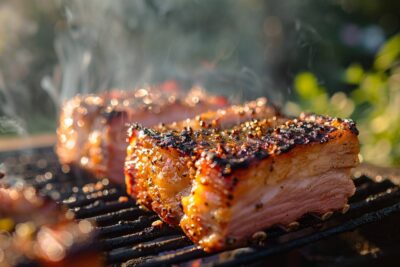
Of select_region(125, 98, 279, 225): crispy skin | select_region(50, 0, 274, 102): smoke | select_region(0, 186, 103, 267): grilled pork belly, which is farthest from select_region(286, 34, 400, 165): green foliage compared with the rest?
select_region(0, 186, 103, 267): grilled pork belly

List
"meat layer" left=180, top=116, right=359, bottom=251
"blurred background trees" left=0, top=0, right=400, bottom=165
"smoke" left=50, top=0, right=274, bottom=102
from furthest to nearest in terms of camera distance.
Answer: "smoke" left=50, top=0, right=274, bottom=102, "blurred background trees" left=0, top=0, right=400, bottom=165, "meat layer" left=180, top=116, right=359, bottom=251

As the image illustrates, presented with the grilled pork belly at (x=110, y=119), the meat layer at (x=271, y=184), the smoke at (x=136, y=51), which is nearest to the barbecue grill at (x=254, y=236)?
the meat layer at (x=271, y=184)

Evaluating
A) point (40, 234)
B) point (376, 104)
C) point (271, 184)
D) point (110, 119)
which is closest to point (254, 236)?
point (271, 184)

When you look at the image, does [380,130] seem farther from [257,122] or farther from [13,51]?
[13,51]

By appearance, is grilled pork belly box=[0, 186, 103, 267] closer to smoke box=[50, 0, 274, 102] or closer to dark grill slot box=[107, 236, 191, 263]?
dark grill slot box=[107, 236, 191, 263]

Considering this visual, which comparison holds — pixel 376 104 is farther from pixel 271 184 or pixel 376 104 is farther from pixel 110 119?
pixel 271 184

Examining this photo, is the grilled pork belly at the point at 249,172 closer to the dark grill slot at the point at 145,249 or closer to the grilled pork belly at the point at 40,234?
the dark grill slot at the point at 145,249
